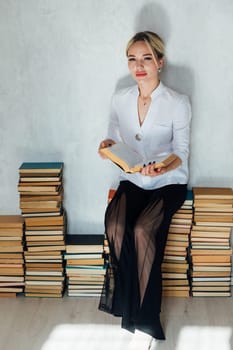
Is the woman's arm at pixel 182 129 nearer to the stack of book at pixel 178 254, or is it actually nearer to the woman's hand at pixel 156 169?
the woman's hand at pixel 156 169

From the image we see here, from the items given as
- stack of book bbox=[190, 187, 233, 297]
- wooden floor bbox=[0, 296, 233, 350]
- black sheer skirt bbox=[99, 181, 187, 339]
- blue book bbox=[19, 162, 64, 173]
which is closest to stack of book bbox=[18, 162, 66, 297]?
blue book bbox=[19, 162, 64, 173]

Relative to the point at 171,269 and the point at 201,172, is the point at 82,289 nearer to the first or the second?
the point at 171,269

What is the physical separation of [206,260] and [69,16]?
155 centimetres

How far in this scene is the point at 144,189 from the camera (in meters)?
3.01

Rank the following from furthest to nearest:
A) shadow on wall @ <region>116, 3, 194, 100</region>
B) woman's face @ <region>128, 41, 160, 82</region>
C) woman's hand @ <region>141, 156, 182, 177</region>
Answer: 1. shadow on wall @ <region>116, 3, 194, 100</region>
2. woman's face @ <region>128, 41, 160, 82</region>
3. woman's hand @ <region>141, 156, 182, 177</region>

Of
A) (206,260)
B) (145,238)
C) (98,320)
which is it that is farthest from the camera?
(206,260)

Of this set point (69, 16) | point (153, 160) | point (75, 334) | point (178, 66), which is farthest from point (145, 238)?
point (69, 16)

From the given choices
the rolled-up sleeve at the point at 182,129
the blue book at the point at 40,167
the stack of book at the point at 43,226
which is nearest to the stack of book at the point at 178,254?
the rolled-up sleeve at the point at 182,129

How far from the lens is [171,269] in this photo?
3.13 meters

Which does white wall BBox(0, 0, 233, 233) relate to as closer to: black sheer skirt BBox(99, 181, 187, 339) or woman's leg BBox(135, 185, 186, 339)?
black sheer skirt BBox(99, 181, 187, 339)

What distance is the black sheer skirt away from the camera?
2.72 m

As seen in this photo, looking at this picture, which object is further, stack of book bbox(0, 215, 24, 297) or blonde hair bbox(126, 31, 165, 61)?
stack of book bbox(0, 215, 24, 297)

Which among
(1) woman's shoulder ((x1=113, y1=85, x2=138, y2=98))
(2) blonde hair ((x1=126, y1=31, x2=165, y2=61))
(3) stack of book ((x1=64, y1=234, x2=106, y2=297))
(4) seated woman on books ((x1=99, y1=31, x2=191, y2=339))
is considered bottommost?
(3) stack of book ((x1=64, y1=234, x2=106, y2=297))

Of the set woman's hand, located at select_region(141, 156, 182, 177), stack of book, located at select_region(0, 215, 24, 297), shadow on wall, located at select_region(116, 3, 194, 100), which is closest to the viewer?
woman's hand, located at select_region(141, 156, 182, 177)
